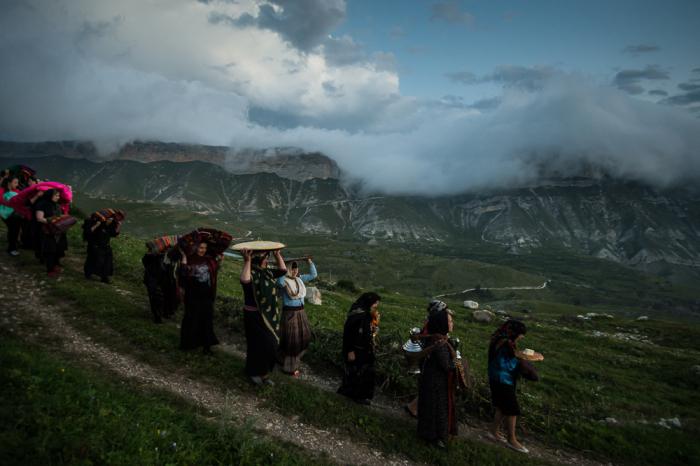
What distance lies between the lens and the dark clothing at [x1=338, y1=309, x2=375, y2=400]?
10883 mm

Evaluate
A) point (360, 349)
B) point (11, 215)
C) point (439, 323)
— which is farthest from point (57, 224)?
point (439, 323)

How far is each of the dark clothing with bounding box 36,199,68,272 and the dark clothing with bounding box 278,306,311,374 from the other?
1141 centimetres

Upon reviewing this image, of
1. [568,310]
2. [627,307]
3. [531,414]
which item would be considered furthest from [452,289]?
[531,414]

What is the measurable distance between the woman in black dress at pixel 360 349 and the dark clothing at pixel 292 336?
146cm

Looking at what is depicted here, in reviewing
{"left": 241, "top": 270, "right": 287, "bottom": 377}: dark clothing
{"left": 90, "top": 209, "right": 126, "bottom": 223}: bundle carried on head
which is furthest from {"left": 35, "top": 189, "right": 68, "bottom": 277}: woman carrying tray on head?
{"left": 241, "top": 270, "right": 287, "bottom": 377}: dark clothing

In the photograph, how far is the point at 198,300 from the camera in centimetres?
1163

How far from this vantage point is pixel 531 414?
40.1 ft

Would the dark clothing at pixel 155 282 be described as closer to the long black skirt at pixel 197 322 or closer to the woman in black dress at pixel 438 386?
the long black skirt at pixel 197 322

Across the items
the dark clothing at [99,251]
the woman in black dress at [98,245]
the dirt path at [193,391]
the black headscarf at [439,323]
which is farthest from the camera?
the dark clothing at [99,251]

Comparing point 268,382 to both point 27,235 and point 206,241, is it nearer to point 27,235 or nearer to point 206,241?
point 206,241

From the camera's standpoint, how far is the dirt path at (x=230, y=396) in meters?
8.84

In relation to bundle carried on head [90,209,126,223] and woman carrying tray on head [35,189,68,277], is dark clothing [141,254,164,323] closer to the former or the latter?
bundle carried on head [90,209,126,223]

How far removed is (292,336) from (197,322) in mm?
3084

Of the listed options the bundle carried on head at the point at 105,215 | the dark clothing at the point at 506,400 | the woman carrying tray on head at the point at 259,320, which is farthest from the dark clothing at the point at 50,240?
the dark clothing at the point at 506,400
